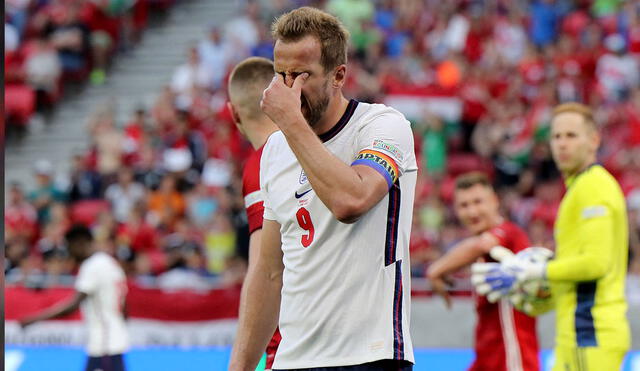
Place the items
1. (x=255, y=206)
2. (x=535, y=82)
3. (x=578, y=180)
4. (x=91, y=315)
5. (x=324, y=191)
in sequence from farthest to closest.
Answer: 1. (x=535, y=82)
2. (x=91, y=315)
3. (x=578, y=180)
4. (x=255, y=206)
5. (x=324, y=191)

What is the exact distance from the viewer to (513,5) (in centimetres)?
1748

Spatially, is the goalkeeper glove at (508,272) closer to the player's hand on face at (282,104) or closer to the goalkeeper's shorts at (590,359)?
the goalkeeper's shorts at (590,359)

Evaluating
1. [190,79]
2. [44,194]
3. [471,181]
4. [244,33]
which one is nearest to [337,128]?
[471,181]

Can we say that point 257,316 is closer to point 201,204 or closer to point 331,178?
point 331,178

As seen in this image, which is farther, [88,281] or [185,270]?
[185,270]

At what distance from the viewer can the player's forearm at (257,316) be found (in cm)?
398

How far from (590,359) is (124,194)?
37.6 feet

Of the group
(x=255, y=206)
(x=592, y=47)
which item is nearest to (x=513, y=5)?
(x=592, y=47)

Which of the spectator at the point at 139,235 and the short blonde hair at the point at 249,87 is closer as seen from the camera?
the short blonde hair at the point at 249,87

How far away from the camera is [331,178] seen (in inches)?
130

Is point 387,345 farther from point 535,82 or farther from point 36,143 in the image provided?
point 36,143

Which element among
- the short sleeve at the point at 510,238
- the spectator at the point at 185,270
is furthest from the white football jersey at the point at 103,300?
the spectator at the point at 185,270

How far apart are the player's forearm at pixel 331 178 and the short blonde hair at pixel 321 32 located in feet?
1.15

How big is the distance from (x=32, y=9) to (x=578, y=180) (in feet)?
53.5
